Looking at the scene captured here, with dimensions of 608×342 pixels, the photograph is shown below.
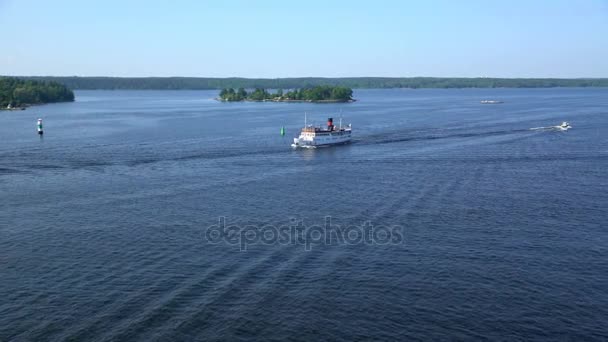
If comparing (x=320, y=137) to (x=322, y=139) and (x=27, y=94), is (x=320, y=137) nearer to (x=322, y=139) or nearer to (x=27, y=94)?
(x=322, y=139)

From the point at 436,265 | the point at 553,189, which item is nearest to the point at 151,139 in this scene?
the point at 553,189

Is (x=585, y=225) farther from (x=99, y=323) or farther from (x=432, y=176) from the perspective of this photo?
(x=99, y=323)

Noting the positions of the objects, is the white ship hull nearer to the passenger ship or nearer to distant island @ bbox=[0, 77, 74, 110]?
the passenger ship
